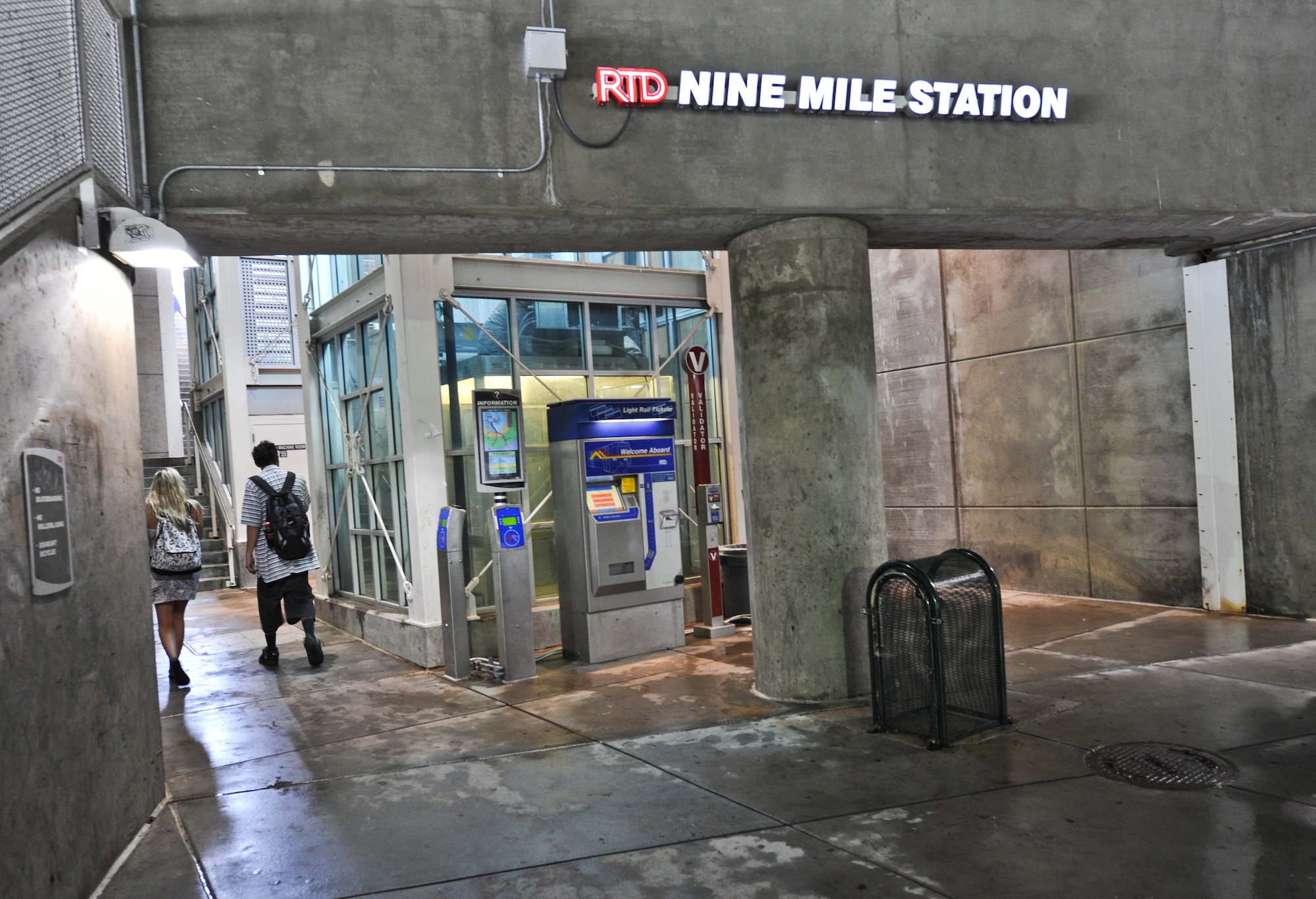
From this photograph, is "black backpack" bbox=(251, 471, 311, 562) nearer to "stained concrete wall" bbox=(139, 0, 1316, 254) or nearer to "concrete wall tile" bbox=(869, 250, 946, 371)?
"stained concrete wall" bbox=(139, 0, 1316, 254)

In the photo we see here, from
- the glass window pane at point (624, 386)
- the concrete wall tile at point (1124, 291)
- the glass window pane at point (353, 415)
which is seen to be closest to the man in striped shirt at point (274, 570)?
the glass window pane at point (353, 415)

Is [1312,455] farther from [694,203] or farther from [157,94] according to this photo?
[157,94]

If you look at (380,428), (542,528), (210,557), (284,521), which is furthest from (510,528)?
(210,557)

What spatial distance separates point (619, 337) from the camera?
29.6ft

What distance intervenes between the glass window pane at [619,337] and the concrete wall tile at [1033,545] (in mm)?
3983

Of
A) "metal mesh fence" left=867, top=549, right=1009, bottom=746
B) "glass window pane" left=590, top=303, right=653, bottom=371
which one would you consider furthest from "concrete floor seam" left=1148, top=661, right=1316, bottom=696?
"glass window pane" left=590, top=303, right=653, bottom=371

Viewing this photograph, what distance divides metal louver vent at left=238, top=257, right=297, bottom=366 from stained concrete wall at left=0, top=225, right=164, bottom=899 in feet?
39.7

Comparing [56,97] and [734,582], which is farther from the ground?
[56,97]

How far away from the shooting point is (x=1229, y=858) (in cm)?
348

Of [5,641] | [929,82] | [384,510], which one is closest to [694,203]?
[929,82]

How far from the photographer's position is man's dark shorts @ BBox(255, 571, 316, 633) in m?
7.84

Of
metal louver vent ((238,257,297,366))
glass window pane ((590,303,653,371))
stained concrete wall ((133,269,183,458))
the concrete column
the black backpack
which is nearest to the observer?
the concrete column

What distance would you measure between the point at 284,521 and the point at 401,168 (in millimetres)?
3661

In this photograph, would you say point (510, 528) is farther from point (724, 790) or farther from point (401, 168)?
point (724, 790)
